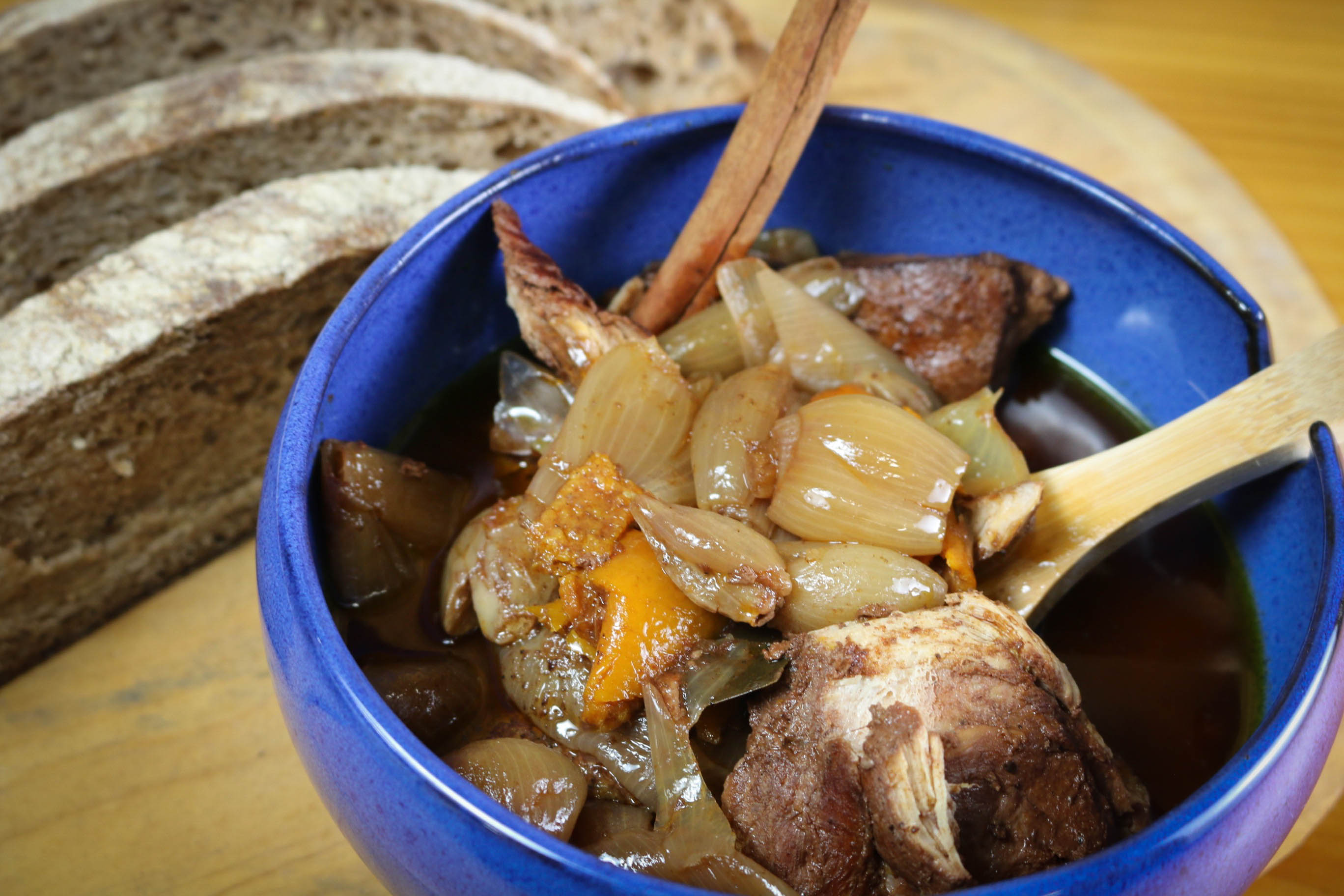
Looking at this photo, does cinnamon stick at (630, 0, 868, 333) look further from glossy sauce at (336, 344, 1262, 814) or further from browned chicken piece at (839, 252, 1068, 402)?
glossy sauce at (336, 344, 1262, 814)

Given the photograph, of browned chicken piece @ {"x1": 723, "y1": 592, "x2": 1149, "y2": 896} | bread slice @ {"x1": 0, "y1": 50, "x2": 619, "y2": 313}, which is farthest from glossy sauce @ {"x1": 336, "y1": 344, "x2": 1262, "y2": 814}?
bread slice @ {"x1": 0, "y1": 50, "x2": 619, "y2": 313}

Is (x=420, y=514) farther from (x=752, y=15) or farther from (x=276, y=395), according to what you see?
(x=752, y=15)

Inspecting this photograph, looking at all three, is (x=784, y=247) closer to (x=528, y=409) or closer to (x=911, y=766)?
(x=528, y=409)

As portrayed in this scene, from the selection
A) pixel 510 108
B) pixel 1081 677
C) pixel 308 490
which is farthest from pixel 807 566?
pixel 510 108

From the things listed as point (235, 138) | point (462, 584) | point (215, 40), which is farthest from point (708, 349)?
point (215, 40)

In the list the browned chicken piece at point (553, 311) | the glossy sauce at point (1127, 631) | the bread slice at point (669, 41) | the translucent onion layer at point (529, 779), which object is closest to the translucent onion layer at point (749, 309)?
the browned chicken piece at point (553, 311)

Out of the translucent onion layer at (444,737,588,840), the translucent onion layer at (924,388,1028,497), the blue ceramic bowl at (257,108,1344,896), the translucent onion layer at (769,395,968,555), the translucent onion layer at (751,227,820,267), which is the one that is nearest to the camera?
the blue ceramic bowl at (257,108,1344,896)
